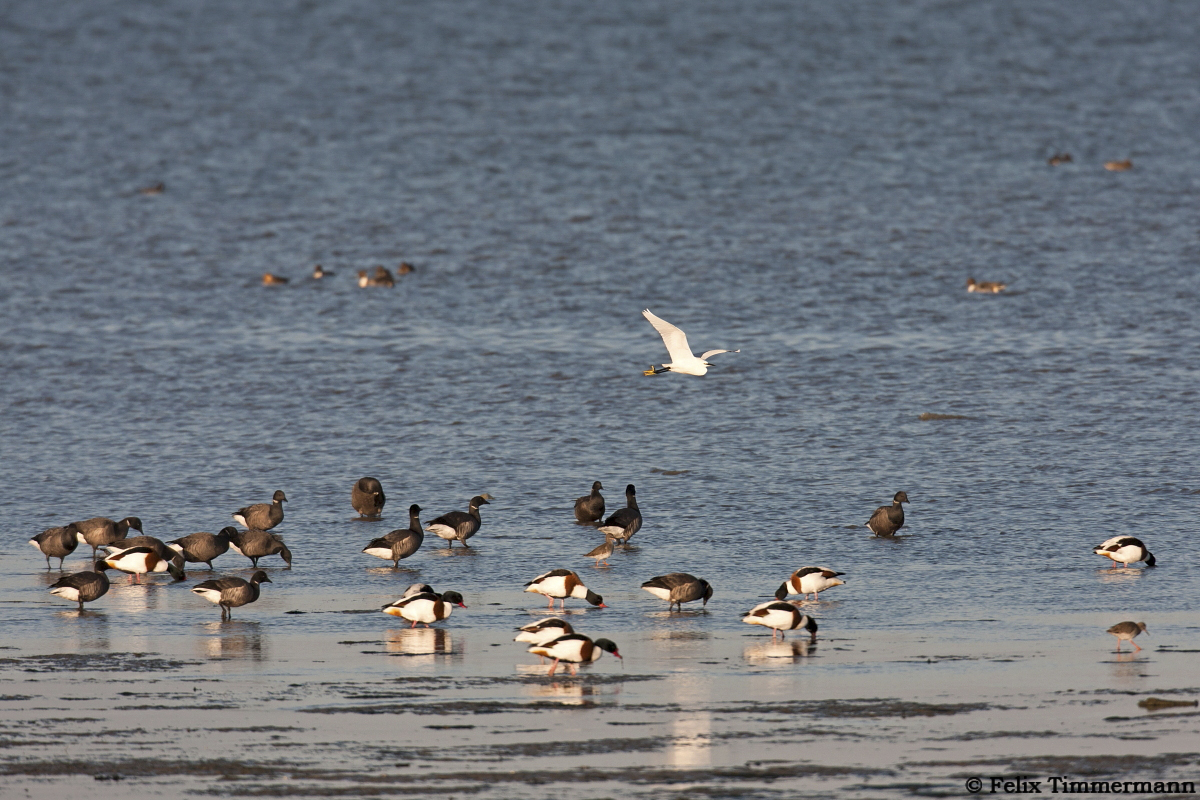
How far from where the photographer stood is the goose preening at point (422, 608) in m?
15.2

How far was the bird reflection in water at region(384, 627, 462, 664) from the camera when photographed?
1423 cm

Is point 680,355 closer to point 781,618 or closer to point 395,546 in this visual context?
point 395,546

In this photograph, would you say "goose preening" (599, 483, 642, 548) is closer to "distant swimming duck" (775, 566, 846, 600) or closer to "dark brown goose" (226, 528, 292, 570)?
"distant swimming duck" (775, 566, 846, 600)

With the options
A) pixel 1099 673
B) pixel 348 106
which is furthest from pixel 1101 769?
pixel 348 106

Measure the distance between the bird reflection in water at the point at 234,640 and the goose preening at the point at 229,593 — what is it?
20 centimetres

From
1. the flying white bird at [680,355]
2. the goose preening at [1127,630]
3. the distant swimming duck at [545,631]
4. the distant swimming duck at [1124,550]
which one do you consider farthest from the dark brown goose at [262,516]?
the goose preening at [1127,630]

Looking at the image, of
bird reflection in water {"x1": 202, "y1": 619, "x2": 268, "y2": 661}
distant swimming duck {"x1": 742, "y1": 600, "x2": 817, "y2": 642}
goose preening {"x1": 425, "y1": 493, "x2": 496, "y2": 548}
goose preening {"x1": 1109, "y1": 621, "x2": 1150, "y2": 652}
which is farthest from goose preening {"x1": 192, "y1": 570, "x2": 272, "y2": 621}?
goose preening {"x1": 1109, "y1": 621, "x2": 1150, "y2": 652}

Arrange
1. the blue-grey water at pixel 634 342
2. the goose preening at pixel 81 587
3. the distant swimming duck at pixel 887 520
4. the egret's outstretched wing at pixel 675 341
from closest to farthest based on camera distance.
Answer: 1. the blue-grey water at pixel 634 342
2. the goose preening at pixel 81 587
3. the egret's outstretched wing at pixel 675 341
4. the distant swimming duck at pixel 887 520

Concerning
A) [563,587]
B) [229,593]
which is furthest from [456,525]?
[229,593]

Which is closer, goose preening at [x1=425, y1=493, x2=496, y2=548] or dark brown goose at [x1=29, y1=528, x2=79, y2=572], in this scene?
dark brown goose at [x1=29, y1=528, x2=79, y2=572]

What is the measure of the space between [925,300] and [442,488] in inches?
661

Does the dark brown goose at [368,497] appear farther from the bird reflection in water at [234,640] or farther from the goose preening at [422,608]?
the goose preening at [422,608]

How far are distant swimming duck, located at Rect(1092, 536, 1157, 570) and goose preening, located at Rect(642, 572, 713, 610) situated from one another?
496cm

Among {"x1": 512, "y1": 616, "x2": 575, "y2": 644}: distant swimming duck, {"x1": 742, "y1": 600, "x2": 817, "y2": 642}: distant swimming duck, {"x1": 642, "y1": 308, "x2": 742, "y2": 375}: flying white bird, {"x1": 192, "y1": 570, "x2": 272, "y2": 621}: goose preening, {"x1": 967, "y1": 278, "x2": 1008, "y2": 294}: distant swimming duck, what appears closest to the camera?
{"x1": 512, "y1": 616, "x2": 575, "y2": 644}: distant swimming duck
